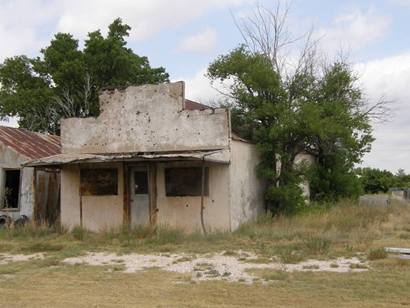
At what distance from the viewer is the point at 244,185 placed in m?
18.2

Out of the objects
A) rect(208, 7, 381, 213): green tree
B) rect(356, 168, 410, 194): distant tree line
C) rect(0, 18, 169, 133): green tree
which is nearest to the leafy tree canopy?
rect(208, 7, 381, 213): green tree

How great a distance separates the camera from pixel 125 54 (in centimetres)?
3397

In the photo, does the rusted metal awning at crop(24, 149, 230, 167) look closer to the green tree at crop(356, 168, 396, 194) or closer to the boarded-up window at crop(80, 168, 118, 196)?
the boarded-up window at crop(80, 168, 118, 196)

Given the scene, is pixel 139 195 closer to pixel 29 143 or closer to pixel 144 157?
pixel 144 157

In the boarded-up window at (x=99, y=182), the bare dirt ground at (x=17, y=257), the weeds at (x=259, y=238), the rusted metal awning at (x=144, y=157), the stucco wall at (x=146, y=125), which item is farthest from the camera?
the boarded-up window at (x=99, y=182)

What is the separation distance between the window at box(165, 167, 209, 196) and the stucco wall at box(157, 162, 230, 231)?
149 millimetres

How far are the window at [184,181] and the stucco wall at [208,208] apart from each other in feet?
0.49

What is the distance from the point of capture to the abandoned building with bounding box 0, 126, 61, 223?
20.0 meters

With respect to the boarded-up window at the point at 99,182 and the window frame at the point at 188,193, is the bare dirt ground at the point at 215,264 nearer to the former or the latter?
the window frame at the point at 188,193

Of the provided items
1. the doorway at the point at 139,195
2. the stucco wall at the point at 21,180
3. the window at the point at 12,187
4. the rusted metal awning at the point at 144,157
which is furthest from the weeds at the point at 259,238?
the window at the point at 12,187

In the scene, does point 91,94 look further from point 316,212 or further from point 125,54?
point 316,212

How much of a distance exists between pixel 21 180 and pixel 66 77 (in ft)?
47.3

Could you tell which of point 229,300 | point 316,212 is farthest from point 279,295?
point 316,212

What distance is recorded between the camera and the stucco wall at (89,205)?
17625 millimetres
